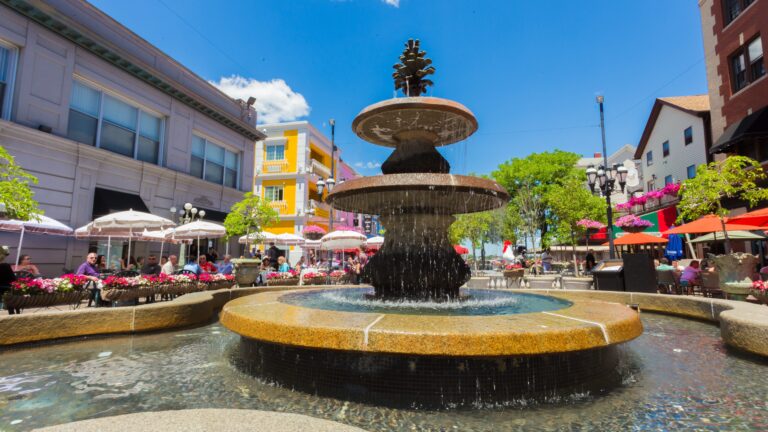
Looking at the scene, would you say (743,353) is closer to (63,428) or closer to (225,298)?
(63,428)

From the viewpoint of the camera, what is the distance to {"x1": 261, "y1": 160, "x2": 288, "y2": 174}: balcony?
37125 millimetres

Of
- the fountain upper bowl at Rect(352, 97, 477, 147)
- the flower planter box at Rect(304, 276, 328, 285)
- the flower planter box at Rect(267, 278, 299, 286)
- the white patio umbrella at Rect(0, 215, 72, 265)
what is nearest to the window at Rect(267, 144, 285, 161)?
the flower planter box at Rect(304, 276, 328, 285)

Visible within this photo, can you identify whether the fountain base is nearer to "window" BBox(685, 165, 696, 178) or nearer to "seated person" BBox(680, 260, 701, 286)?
"seated person" BBox(680, 260, 701, 286)

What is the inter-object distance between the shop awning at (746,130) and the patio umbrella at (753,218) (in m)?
4.22

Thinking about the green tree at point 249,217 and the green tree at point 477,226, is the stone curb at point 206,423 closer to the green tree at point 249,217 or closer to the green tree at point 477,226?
the green tree at point 249,217

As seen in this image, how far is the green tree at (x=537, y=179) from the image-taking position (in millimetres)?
39906

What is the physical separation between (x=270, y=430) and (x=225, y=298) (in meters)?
7.03

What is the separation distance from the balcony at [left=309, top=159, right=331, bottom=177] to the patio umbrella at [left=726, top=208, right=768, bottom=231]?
1217 inches

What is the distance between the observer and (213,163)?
24.0 meters

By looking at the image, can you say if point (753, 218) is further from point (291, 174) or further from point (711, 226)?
point (291, 174)

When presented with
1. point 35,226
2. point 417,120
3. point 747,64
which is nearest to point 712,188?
point 417,120

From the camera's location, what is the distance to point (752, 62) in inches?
680

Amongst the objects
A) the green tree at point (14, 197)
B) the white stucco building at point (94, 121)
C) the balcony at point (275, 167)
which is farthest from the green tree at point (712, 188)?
the balcony at point (275, 167)

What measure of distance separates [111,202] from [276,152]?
74.3ft
